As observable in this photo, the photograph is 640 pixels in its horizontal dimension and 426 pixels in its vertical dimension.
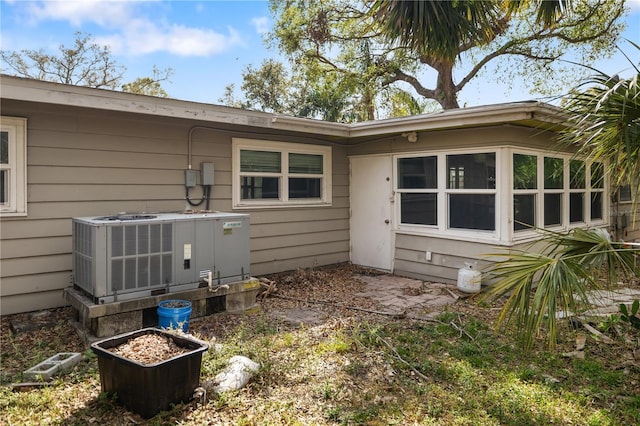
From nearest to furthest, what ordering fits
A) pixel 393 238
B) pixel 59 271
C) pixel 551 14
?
pixel 59 271, pixel 551 14, pixel 393 238

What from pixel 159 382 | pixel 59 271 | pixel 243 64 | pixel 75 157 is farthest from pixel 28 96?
pixel 243 64

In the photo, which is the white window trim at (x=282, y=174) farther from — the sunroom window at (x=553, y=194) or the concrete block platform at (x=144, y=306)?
the sunroom window at (x=553, y=194)

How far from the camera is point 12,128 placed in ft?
14.3

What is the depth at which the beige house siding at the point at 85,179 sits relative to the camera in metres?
4.46

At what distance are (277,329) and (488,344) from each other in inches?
79.4

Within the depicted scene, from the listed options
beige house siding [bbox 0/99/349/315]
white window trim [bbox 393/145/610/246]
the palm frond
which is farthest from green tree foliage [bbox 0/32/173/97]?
the palm frond

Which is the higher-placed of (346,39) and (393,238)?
(346,39)

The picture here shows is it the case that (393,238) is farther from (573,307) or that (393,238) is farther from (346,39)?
(346,39)

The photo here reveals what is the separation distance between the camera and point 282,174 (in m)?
6.68

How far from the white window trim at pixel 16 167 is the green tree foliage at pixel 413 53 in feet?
29.3

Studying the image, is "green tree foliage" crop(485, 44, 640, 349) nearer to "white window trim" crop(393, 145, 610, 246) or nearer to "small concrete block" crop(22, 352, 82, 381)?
"white window trim" crop(393, 145, 610, 246)

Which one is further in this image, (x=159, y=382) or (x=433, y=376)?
(x=433, y=376)

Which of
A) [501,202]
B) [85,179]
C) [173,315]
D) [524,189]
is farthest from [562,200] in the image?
[85,179]

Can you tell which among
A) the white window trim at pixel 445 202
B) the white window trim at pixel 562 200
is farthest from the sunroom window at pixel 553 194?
the white window trim at pixel 445 202
